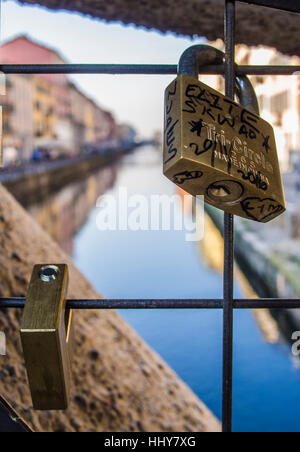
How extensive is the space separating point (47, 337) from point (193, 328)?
9.15 metres

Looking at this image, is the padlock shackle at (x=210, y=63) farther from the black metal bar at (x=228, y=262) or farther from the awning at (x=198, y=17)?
the awning at (x=198, y=17)

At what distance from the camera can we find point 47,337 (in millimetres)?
476

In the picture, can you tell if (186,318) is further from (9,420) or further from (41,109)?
(41,109)

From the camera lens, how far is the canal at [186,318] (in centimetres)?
691

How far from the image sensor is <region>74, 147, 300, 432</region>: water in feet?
22.2

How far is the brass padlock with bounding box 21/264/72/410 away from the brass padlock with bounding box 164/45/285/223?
0.58 feet

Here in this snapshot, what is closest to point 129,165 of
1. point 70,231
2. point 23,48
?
point 23,48

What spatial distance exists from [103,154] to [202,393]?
20.2m

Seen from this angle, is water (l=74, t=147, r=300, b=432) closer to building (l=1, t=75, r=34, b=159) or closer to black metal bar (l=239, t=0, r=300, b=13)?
building (l=1, t=75, r=34, b=159)

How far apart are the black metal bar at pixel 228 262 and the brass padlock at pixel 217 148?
25 mm

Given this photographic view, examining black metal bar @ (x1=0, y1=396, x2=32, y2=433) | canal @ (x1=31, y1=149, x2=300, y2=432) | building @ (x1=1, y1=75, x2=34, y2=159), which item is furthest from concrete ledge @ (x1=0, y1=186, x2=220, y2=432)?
building @ (x1=1, y1=75, x2=34, y2=159)

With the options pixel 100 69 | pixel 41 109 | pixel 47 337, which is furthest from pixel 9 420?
pixel 41 109

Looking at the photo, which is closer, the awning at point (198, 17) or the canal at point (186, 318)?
the awning at point (198, 17)

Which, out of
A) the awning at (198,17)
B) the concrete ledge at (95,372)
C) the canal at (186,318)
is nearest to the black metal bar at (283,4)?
the awning at (198,17)
